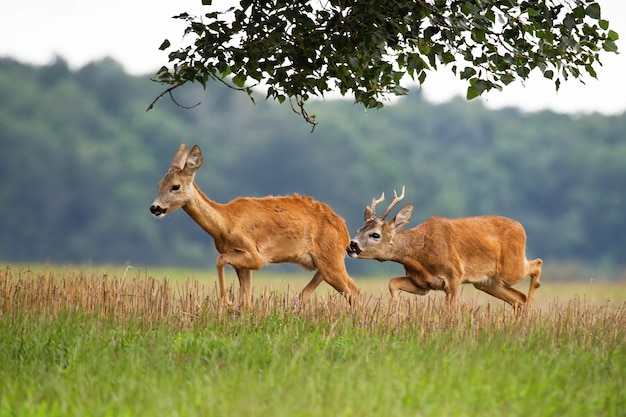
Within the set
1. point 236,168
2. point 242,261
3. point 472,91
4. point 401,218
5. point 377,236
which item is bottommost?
point 242,261

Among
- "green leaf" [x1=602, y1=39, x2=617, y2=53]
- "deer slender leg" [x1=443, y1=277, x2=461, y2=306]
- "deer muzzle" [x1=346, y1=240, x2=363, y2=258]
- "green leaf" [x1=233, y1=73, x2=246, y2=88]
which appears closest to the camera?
"green leaf" [x1=602, y1=39, x2=617, y2=53]

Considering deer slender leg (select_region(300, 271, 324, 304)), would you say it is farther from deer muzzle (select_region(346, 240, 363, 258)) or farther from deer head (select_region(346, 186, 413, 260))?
deer head (select_region(346, 186, 413, 260))

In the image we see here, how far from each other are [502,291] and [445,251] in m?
1.45

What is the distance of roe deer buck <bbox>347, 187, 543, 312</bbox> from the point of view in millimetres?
14594

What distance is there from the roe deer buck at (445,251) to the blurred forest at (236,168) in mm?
43467

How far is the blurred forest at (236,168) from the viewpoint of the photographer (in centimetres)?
5878

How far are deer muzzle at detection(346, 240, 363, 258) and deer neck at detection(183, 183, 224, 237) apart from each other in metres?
1.81

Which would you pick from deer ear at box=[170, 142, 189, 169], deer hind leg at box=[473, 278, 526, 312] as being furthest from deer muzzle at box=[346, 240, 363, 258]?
deer ear at box=[170, 142, 189, 169]


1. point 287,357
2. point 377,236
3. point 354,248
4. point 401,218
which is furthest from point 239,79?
point 287,357

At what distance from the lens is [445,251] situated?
1462 centimetres

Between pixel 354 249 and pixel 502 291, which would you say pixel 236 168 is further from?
pixel 354 249

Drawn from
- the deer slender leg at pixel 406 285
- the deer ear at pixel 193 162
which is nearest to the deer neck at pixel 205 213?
the deer ear at pixel 193 162

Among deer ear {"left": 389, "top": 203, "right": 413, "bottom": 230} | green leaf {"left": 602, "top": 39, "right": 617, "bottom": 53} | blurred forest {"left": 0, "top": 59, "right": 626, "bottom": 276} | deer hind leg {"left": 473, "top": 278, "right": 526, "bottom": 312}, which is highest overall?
blurred forest {"left": 0, "top": 59, "right": 626, "bottom": 276}

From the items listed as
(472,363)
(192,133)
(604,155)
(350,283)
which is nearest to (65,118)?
(192,133)
